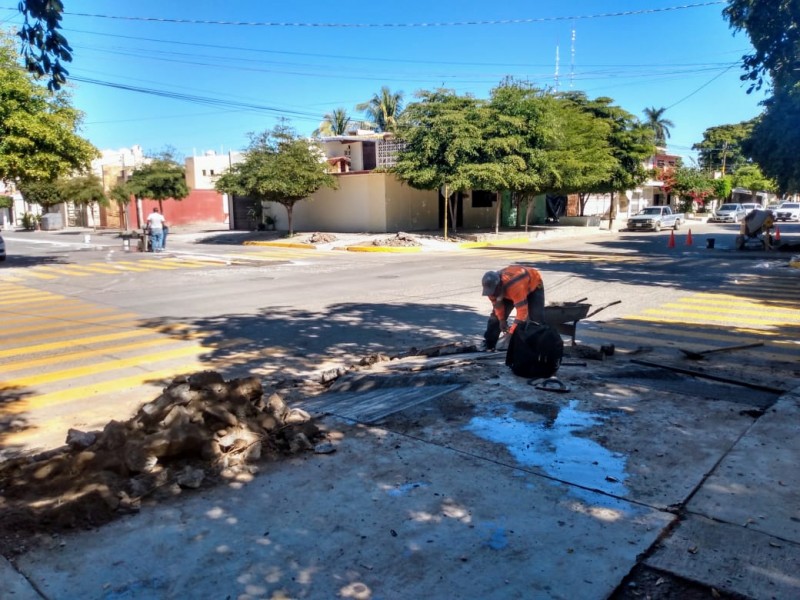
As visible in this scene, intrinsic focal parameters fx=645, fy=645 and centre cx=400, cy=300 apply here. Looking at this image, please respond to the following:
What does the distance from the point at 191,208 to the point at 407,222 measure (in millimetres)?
20975

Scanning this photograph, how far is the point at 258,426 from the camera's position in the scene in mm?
4758

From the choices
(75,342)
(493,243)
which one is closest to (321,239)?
(493,243)

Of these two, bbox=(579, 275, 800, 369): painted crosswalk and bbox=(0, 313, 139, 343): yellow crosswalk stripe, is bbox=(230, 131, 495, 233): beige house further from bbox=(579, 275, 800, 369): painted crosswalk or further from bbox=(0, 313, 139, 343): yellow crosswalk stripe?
bbox=(0, 313, 139, 343): yellow crosswalk stripe

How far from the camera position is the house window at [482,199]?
127 ft

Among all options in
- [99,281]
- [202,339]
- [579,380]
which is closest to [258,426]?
[579,380]

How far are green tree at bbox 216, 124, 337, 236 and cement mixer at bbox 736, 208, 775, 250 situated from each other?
17478mm

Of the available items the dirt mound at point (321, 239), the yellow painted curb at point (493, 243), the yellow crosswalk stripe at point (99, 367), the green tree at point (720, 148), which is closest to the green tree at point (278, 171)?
the dirt mound at point (321, 239)

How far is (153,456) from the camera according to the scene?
13.8 ft

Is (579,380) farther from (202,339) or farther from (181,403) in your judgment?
(202,339)

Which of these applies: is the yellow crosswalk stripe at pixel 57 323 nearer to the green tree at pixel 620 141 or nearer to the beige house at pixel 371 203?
the beige house at pixel 371 203

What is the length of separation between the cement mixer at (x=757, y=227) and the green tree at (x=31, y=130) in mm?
22725

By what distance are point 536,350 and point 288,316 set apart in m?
5.89

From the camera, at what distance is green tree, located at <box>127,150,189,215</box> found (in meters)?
38.2

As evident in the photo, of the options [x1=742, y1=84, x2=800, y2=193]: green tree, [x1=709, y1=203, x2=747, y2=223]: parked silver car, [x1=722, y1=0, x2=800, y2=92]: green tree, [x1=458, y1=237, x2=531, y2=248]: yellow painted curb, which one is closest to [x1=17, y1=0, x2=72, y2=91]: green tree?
[x1=722, y1=0, x2=800, y2=92]: green tree
